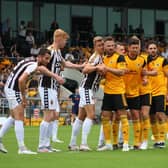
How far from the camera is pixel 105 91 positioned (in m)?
13.6

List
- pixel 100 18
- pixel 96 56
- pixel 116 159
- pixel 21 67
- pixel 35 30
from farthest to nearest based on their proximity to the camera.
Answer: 1. pixel 100 18
2. pixel 35 30
3. pixel 96 56
4. pixel 21 67
5. pixel 116 159

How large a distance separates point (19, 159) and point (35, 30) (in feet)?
82.2

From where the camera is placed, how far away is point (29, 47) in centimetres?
3344

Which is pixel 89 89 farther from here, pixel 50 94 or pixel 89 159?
pixel 89 159

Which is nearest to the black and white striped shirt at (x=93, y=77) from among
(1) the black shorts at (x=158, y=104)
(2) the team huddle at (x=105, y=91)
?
(2) the team huddle at (x=105, y=91)

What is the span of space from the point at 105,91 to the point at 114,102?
342mm

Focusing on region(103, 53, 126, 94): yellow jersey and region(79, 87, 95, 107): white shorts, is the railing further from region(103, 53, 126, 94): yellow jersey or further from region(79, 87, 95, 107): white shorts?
region(103, 53, 126, 94): yellow jersey

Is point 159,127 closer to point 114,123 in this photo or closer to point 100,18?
point 114,123

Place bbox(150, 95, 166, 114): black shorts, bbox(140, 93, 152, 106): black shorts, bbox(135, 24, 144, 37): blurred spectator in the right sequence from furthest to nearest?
bbox(135, 24, 144, 37): blurred spectator, bbox(150, 95, 166, 114): black shorts, bbox(140, 93, 152, 106): black shorts

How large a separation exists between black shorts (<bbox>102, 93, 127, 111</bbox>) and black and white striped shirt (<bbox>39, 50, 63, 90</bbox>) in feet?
3.65

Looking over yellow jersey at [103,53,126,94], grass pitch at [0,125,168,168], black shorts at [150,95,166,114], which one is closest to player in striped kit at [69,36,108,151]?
yellow jersey at [103,53,126,94]

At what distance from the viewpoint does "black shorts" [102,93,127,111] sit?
13281mm

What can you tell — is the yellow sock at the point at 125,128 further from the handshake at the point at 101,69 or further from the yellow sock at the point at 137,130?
the handshake at the point at 101,69

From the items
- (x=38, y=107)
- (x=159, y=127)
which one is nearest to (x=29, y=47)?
(x=38, y=107)
